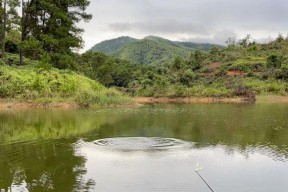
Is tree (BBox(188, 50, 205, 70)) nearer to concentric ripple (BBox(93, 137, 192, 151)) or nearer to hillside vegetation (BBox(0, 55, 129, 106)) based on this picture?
hillside vegetation (BBox(0, 55, 129, 106))

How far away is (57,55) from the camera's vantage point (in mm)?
41812

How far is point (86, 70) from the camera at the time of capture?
202ft

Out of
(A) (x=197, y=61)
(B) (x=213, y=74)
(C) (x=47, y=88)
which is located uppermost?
(A) (x=197, y=61)

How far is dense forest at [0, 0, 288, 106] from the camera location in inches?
1419

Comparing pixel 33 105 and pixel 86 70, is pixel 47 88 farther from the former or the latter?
pixel 86 70

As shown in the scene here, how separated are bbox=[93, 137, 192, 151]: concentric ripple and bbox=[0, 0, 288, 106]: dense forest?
19.2 metres

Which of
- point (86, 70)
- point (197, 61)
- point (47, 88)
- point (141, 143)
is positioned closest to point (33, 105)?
point (47, 88)

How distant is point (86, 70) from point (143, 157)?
165ft

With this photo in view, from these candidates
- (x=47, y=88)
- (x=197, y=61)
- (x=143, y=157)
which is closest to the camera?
(x=143, y=157)

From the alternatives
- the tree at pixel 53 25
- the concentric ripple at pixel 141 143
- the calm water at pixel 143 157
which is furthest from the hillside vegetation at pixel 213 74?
the concentric ripple at pixel 141 143

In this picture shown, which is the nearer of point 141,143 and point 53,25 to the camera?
point 141,143

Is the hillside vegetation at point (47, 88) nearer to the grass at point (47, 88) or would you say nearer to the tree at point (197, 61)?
the grass at point (47, 88)

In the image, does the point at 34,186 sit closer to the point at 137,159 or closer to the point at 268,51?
the point at 137,159

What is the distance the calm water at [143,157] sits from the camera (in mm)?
9523
